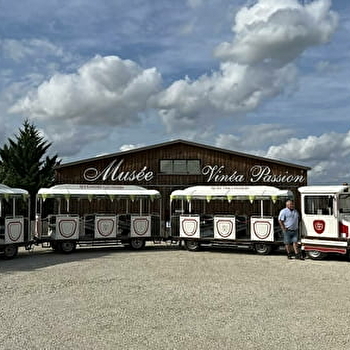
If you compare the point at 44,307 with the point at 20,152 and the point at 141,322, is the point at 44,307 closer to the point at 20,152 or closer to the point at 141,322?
the point at 141,322

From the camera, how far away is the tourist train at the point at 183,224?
49.8ft

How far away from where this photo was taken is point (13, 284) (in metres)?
10.5

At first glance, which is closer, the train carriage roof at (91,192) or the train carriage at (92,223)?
the train carriage at (92,223)

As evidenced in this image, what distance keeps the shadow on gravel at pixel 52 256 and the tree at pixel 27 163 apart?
20.3m

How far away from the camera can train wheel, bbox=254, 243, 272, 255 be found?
16594mm

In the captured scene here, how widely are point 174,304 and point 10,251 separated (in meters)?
8.93

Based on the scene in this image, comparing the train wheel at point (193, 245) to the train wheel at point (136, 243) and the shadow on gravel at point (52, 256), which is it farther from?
the train wheel at point (136, 243)

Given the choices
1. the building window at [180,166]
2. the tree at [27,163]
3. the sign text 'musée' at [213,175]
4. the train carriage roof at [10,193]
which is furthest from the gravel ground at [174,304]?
the tree at [27,163]

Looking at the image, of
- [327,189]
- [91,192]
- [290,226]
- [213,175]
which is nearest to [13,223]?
[91,192]

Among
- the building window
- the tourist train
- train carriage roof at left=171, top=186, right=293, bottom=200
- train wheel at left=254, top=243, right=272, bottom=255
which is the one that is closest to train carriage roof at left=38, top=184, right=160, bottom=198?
the tourist train

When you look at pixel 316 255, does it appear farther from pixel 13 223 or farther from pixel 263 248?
pixel 13 223

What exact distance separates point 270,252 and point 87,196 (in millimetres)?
7008

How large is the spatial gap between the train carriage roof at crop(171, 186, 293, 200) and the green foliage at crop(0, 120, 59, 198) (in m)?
22.2

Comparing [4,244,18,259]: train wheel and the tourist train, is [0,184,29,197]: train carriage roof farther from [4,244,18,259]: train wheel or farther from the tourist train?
[4,244,18,259]: train wheel
